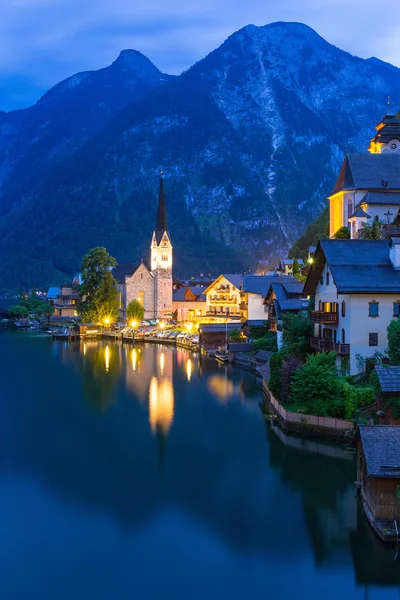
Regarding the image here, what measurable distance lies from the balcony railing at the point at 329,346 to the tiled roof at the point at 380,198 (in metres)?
24.3

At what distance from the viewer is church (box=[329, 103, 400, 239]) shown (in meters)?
59.9

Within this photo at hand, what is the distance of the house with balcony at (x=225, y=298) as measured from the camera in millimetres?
92688

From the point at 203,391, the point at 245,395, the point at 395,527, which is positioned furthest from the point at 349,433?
the point at 203,391

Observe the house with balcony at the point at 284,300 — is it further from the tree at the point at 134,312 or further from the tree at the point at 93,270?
the tree at the point at 93,270

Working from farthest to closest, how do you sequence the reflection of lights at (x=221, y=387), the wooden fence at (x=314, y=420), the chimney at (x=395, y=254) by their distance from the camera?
the reflection of lights at (x=221, y=387) < the chimney at (x=395, y=254) < the wooden fence at (x=314, y=420)

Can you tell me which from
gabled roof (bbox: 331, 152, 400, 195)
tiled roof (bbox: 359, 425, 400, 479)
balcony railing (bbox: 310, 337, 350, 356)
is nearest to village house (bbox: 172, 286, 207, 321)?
gabled roof (bbox: 331, 152, 400, 195)

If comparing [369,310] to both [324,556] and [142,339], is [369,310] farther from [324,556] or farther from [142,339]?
[142,339]

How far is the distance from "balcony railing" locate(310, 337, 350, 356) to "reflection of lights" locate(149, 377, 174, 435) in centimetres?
1001

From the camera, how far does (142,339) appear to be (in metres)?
91.9

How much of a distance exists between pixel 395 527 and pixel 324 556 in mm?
2428

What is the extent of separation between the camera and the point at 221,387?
49.9m

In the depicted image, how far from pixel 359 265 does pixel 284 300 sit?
67.1 feet

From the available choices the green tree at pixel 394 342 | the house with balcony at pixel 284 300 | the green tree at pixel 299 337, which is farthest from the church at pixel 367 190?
the green tree at pixel 394 342

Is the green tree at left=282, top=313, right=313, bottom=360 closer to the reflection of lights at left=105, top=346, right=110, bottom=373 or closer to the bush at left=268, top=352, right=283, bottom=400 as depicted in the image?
the bush at left=268, top=352, right=283, bottom=400
